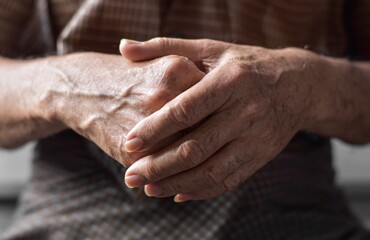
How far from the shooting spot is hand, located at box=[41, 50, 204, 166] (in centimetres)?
66

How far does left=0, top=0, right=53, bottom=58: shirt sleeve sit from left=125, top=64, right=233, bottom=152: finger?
420 mm

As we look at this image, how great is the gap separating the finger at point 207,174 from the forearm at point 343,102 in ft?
0.62

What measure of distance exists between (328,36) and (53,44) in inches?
21.3

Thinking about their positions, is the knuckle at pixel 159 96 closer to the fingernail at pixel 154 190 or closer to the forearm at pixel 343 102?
the fingernail at pixel 154 190

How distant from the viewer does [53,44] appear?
0.97m

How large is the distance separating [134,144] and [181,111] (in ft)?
0.23

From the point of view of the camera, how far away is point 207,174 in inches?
25.9

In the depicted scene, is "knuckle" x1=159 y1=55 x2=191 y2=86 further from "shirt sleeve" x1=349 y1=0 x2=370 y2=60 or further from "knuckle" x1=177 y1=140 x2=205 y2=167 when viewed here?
"shirt sleeve" x1=349 y1=0 x2=370 y2=60

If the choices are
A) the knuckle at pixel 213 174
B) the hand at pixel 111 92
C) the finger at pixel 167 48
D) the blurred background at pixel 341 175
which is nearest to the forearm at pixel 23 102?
the hand at pixel 111 92

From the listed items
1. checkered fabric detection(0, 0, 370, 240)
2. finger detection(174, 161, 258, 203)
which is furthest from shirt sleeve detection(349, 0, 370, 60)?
finger detection(174, 161, 258, 203)

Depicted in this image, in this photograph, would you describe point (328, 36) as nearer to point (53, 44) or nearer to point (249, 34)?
point (249, 34)

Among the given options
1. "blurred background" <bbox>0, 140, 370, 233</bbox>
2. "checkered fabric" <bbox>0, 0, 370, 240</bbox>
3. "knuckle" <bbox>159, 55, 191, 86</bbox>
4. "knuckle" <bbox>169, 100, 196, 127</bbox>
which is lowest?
"blurred background" <bbox>0, 140, 370, 233</bbox>

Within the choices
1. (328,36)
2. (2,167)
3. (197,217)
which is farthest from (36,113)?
(2,167)

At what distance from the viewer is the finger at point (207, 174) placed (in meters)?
0.66
